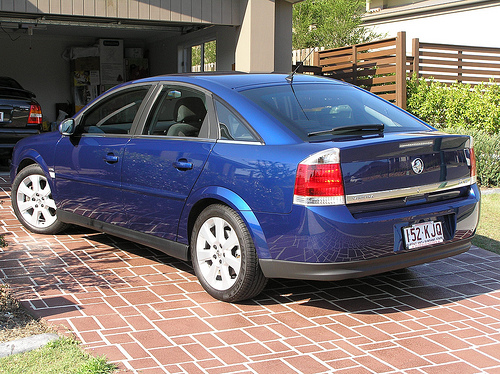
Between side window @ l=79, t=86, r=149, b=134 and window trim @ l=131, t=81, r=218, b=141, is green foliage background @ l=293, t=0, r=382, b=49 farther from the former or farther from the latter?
window trim @ l=131, t=81, r=218, b=141

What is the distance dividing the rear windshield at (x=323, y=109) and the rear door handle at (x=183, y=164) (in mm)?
673

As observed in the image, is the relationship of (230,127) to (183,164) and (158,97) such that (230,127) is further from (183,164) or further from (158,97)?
(158,97)

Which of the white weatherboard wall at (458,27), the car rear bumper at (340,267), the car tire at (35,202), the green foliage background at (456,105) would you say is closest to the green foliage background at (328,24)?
A: the white weatherboard wall at (458,27)

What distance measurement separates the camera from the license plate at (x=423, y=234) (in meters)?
4.31

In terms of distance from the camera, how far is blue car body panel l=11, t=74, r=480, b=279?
4.09 metres

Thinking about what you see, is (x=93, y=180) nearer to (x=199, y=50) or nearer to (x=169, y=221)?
(x=169, y=221)

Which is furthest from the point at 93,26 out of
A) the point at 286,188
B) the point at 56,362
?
the point at 56,362

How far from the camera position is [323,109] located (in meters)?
4.80

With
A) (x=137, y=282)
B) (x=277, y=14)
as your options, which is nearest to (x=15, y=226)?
(x=137, y=282)

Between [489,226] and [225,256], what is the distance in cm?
406

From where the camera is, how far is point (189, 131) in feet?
16.5

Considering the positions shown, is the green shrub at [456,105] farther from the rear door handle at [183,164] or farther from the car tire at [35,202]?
the rear door handle at [183,164]

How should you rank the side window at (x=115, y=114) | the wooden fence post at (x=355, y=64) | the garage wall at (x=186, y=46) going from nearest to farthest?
the side window at (x=115, y=114), the garage wall at (x=186, y=46), the wooden fence post at (x=355, y=64)

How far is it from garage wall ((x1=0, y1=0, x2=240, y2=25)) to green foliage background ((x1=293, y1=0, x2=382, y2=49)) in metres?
9.51
